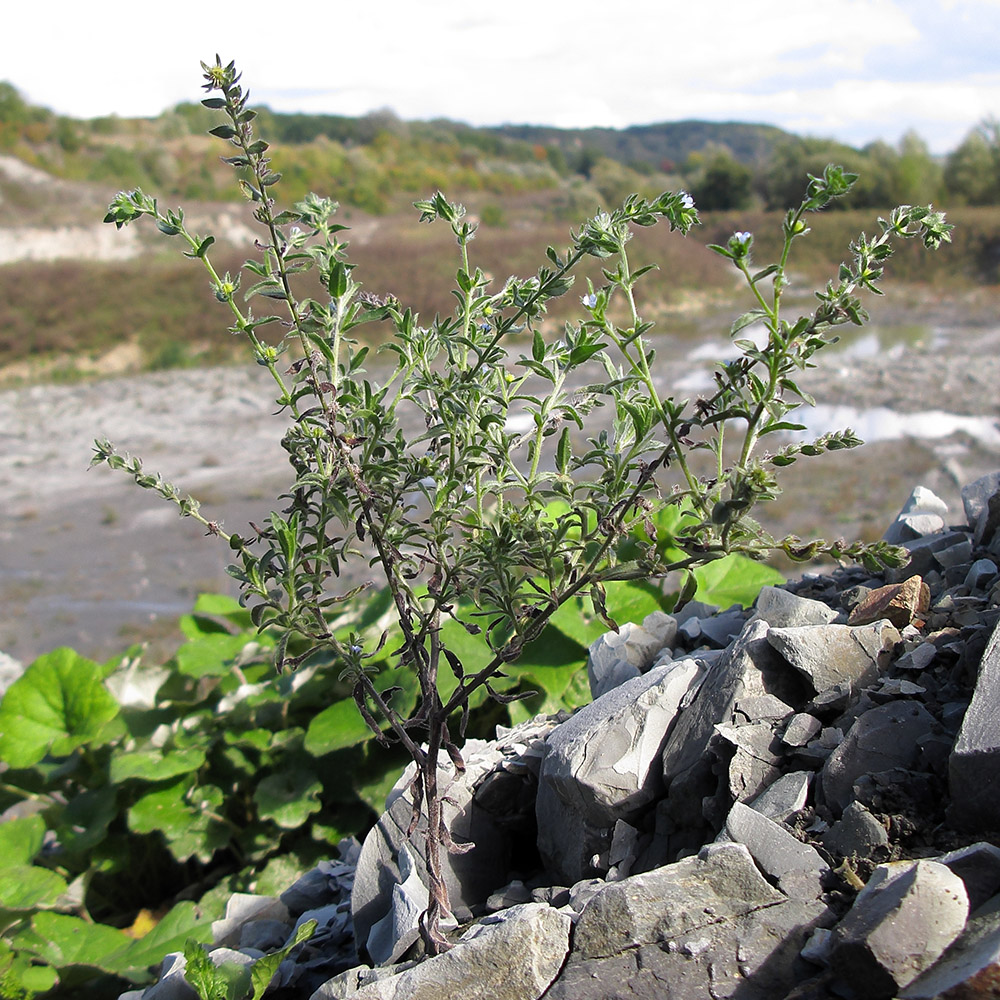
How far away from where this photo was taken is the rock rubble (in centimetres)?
132

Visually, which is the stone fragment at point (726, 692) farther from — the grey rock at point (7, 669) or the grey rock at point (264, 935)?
the grey rock at point (7, 669)

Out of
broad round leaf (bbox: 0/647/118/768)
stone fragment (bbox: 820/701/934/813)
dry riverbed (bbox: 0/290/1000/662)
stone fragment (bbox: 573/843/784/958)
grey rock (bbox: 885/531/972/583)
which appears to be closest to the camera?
stone fragment (bbox: 573/843/784/958)

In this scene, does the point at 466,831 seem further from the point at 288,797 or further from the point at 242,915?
the point at 288,797

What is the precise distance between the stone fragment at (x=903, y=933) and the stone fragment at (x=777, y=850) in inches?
8.6

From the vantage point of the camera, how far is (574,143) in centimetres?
10650

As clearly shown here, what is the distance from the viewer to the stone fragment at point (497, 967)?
1426 mm

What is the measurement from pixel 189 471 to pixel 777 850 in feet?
33.1

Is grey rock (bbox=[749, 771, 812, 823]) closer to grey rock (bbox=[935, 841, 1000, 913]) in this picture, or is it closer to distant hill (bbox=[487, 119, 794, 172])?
grey rock (bbox=[935, 841, 1000, 913])

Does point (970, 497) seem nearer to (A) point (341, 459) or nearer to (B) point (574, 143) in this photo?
(A) point (341, 459)

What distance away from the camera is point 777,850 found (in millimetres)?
1511

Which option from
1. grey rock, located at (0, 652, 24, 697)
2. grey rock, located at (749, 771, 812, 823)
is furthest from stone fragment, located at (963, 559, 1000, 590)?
grey rock, located at (0, 652, 24, 697)

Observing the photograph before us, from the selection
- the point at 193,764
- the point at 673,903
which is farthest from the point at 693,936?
the point at 193,764

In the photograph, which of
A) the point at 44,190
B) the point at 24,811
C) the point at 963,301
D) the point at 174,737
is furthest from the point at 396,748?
the point at 44,190

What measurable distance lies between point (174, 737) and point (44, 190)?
3631 cm
